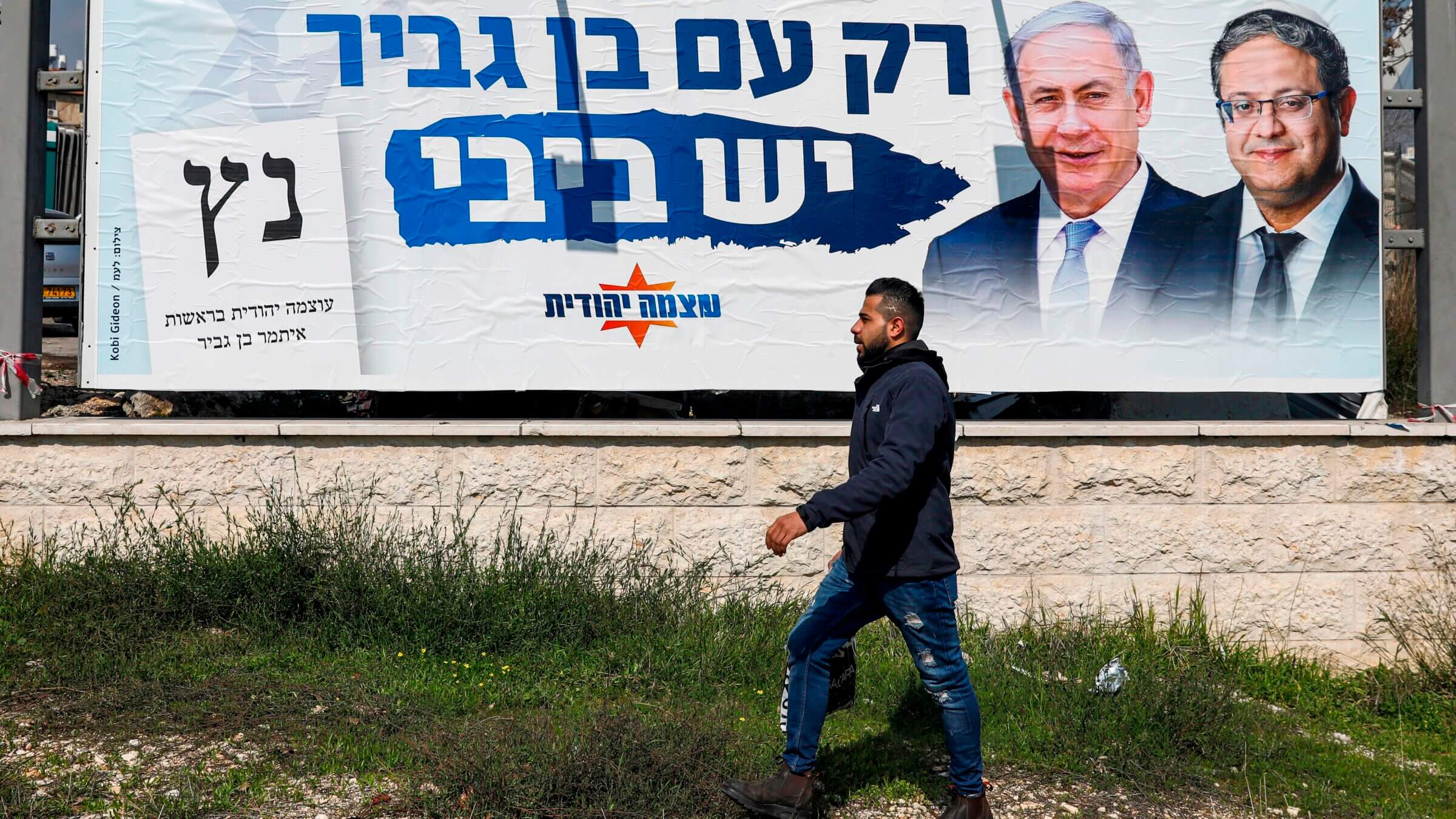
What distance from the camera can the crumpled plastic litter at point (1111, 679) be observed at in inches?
218

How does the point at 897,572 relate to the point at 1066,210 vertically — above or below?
below

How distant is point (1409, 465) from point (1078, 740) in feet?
10.3

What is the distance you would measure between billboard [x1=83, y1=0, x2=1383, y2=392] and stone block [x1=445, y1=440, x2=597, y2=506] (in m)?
0.40

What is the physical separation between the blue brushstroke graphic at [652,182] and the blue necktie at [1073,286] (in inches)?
30.2

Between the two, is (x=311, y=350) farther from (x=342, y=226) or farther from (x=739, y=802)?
(x=739, y=802)

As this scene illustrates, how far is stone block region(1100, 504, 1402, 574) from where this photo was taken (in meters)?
6.55

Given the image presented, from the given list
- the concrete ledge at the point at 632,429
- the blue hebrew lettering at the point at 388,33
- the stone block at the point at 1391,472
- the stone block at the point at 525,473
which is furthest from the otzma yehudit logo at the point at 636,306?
A: the stone block at the point at 1391,472

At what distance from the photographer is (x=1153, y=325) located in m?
6.74

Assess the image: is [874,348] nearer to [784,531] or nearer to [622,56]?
[784,531]

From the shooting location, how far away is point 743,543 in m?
6.39

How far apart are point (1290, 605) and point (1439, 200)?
9.03ft

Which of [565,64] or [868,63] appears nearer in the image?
Result: [565,64]

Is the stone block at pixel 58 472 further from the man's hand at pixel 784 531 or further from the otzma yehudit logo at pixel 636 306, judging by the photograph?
the man's hand at pixel 784 531

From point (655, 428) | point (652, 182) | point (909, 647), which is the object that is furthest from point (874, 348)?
point (652, 182)
